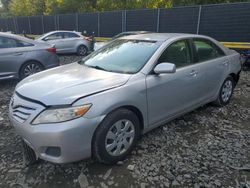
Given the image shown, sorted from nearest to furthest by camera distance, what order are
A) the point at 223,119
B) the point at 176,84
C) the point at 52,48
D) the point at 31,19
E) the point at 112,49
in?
the point at 176,84 < the point at 112,49 < the point at 223,119 < the point at 52,48 < the point at 31,19

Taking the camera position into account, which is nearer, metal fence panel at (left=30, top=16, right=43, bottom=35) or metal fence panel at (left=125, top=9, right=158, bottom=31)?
metal fence panel at (left=125, top=9, right=158, bottom=31)

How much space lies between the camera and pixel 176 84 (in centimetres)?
385

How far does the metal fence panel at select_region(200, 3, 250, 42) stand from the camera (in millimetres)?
10484

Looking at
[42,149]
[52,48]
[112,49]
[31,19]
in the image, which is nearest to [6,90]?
[52,48]

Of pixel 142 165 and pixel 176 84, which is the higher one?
pixel 176 84

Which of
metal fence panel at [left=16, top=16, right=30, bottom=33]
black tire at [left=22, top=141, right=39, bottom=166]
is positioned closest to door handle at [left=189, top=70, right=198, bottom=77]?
black tire at [left=22, top=141, right=39, bottom=166]

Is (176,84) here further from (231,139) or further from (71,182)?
(71,182)

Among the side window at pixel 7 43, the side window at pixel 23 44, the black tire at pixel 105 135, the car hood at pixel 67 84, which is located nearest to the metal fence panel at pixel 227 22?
the side window at pixel 23 44

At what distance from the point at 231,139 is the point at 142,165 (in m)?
1.56

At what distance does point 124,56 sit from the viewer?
3.88 meters

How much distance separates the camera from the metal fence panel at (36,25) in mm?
23141

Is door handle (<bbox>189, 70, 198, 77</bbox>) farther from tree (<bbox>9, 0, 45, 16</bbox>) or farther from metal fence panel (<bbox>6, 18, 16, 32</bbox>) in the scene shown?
tree (<bbox>9, 0, 45, 16</bbox>)

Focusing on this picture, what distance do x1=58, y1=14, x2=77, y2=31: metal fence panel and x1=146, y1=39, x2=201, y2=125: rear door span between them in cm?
1619

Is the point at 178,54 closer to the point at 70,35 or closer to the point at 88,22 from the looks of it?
the point at 70,35
